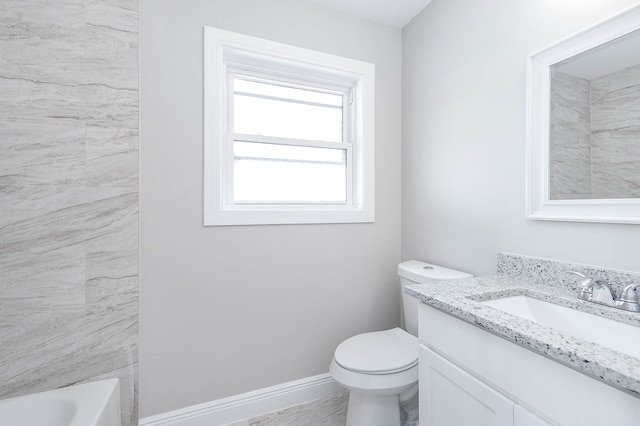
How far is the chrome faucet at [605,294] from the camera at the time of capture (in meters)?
0.89

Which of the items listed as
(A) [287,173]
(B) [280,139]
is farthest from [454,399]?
(B) [280,139]

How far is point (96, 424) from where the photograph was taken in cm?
105

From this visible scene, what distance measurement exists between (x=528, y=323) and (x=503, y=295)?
33 centimetres

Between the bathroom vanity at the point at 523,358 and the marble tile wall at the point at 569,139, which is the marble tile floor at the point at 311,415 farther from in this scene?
the marble tile wall at the point at 569,139

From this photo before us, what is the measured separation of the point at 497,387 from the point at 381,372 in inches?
21.9

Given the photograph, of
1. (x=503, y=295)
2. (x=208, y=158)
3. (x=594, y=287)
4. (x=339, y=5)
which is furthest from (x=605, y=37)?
(x=208, y=158)

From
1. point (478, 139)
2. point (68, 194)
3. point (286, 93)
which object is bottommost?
point (68, 194)

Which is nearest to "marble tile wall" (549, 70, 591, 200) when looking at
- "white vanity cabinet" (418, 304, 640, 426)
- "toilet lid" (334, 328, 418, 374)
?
"white vanity cabinet" (418, 304, 640, 426)

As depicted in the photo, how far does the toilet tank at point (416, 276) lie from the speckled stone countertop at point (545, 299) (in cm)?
24

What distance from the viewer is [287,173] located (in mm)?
1847

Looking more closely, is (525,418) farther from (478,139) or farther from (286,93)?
(286,93)

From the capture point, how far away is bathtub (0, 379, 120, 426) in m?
1.13

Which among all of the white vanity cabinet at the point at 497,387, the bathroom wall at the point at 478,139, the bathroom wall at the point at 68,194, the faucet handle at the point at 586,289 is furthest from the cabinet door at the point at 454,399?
the bathroom wall at the point at 68,194

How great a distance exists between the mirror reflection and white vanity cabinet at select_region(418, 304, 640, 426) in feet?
2.22
